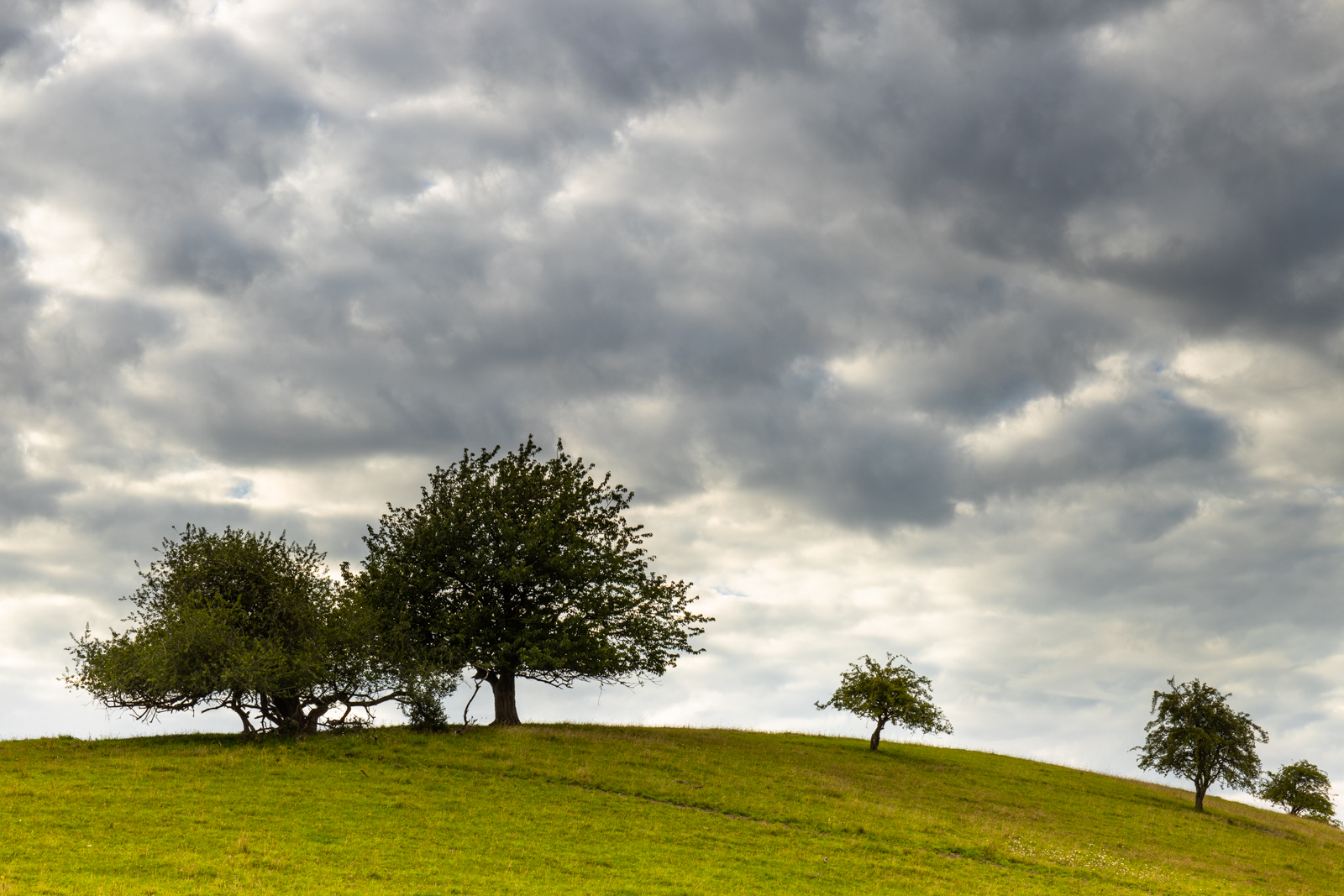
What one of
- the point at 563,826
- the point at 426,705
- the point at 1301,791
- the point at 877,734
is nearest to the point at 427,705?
the point at 426,705

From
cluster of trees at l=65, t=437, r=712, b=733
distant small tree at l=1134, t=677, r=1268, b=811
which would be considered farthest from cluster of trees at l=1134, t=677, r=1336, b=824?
cluster of trees at l=65, t=437, r=712, b=733

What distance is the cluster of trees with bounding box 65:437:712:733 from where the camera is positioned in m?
43.6

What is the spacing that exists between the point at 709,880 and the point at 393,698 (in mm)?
24775

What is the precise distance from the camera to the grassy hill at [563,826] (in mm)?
27047

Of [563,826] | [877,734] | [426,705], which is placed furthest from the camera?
[877,734]

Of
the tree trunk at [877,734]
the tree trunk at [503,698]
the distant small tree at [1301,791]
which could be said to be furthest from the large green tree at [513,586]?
the distant small tree at [1301,791]

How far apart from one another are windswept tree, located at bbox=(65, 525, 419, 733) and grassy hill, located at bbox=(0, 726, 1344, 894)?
2.37 metres

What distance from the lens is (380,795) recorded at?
119ft

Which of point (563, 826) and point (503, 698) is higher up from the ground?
point (503, 698)

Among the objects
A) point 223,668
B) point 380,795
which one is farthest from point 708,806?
point 223,668

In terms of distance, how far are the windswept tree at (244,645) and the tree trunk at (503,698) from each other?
24.1 ft

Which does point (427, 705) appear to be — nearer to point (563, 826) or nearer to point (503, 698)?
point (503, 698)

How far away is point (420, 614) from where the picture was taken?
5359cm

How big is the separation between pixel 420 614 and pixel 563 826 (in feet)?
74.5
